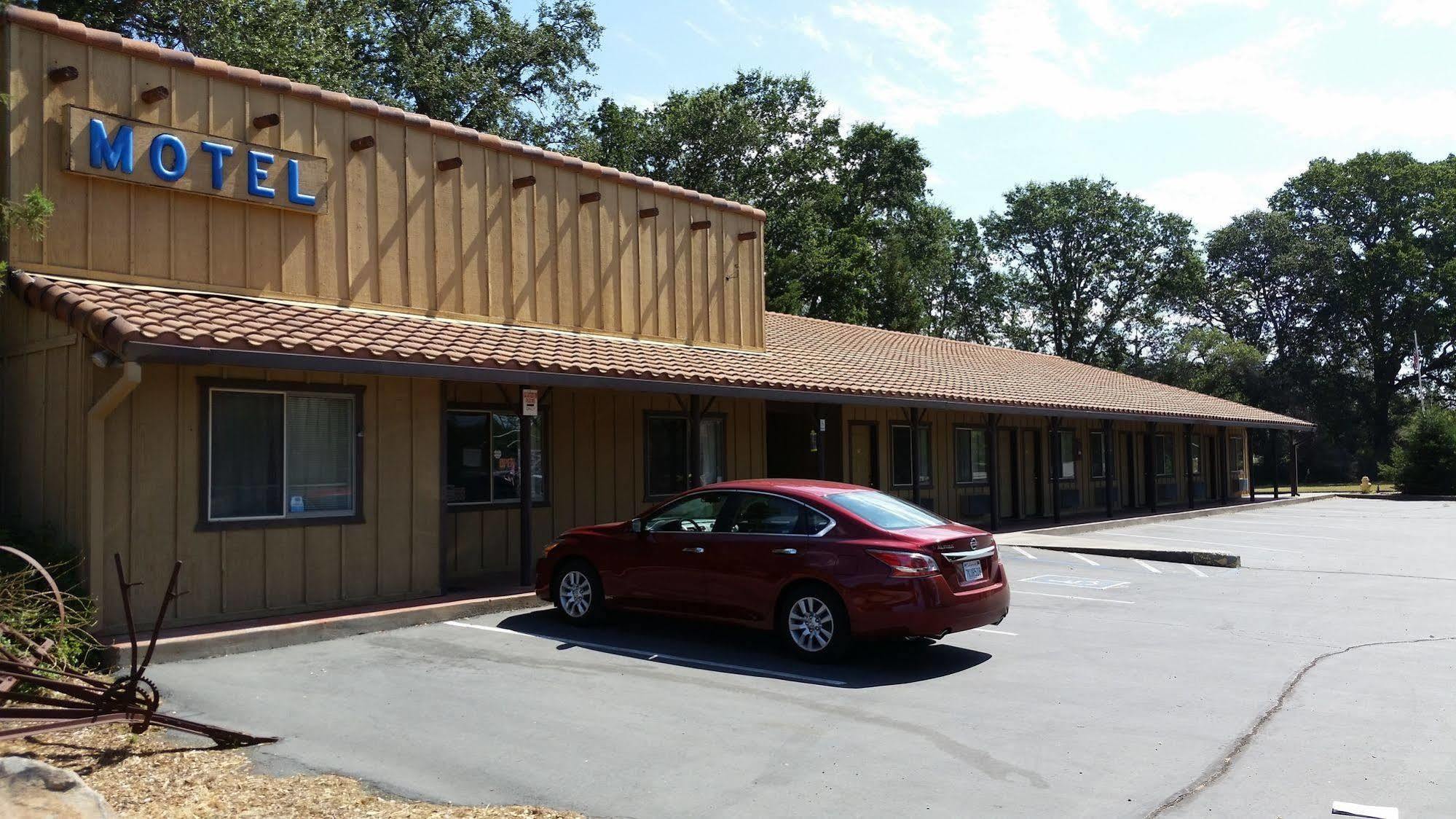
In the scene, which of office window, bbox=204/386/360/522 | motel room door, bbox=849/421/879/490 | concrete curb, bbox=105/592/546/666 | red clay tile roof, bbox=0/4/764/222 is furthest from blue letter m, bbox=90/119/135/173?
motel room door, bbox=849/421/879/490

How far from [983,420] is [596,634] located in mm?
14779

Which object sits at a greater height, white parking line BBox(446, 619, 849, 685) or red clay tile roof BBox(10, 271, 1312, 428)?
red clay tile roof BBox(10, 271, 1312, 428)

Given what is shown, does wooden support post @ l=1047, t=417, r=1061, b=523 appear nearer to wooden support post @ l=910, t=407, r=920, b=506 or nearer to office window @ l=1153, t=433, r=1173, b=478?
wooden support post @ l=910, t=407, r=920, b=506

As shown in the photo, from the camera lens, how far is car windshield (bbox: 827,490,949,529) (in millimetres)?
8883

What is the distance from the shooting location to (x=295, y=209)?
1159cm

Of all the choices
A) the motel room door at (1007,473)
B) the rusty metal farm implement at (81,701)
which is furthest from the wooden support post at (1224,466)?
the rusty metal farm implement at (81,701)

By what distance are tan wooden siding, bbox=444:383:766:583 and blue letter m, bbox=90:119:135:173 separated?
400 cm

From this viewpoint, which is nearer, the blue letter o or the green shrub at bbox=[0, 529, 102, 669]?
the green shrub at bbox=[0, 529, 102, 669]

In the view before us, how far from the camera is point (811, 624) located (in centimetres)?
877

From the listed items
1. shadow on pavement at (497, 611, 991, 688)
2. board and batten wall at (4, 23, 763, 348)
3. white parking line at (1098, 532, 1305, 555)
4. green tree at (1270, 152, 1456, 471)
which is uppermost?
green tree at (1270, 152, 1456, 471)

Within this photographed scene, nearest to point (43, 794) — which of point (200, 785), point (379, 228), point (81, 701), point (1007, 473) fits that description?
point (200, 785)

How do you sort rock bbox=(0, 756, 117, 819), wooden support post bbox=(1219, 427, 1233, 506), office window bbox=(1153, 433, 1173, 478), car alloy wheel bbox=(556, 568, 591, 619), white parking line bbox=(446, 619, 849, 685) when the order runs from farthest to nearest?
wooden support post bbox=(1219, 427, 1233, 506), office window bbox=(1153, 433, 1173, 478), car alloy wheel bbox=(556, 568, 591, 619), white parking line bbox=(446, 619, 849, 685), rock bbox=(0, 756, 117, 819)

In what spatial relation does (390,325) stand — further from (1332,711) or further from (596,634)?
(1332,711)

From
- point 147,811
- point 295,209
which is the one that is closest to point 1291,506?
point 295,209
